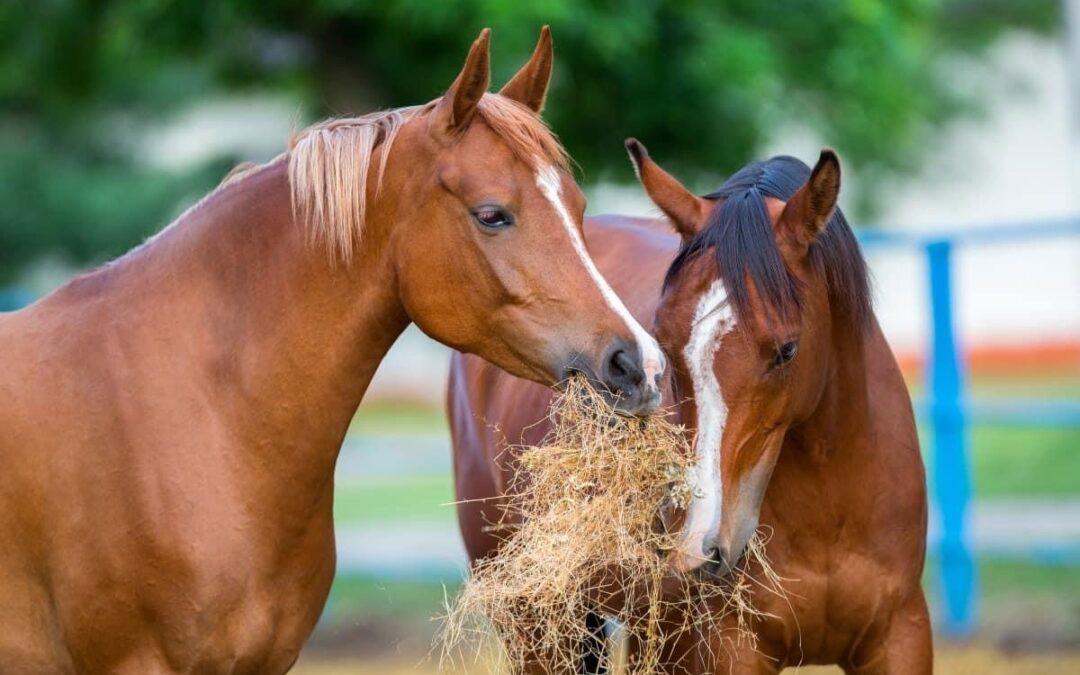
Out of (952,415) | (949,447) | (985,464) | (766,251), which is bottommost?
(985,464)

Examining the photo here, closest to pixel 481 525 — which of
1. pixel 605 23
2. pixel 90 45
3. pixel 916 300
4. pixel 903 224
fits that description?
pixel 605 23

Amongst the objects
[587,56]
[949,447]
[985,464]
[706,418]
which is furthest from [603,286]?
[985,464]

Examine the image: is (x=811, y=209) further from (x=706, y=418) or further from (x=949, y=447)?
(x=949, y=447)

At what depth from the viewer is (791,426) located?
3.76 metres

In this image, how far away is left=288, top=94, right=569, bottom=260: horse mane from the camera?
3.44 metres

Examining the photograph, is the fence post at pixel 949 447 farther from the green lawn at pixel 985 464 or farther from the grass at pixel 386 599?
the grass at pixel 386 599

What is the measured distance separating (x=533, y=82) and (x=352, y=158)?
1.72 feet

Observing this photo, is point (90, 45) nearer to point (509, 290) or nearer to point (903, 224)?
point (509, 290)

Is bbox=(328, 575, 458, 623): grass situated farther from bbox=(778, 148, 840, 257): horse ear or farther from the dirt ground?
bbox=(778, 148, 840, 257): horse ear

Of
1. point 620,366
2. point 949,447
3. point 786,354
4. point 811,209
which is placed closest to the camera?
point 620,366

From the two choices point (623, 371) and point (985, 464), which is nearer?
point (623, 371)

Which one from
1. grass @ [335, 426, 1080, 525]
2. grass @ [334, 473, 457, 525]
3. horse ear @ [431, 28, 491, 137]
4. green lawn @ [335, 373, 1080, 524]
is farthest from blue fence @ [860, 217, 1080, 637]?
grass @ [334, 473, 457, 525]

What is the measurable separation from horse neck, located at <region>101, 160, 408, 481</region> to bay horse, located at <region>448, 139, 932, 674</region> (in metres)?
0.49

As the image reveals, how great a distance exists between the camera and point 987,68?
80.3ft
